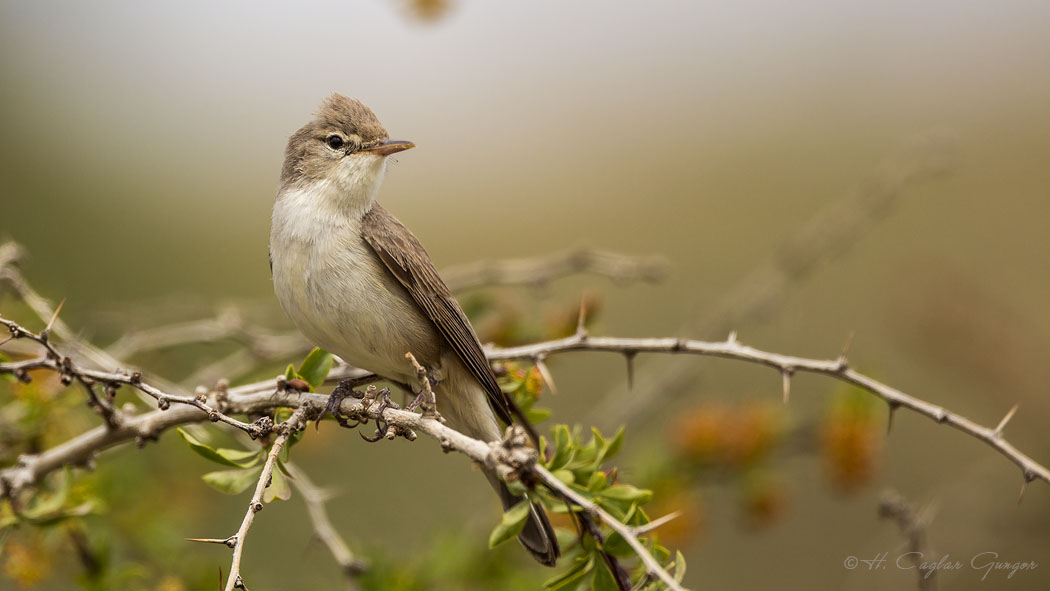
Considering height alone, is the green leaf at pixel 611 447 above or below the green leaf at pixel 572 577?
above

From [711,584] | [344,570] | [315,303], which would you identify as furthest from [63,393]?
[711,584]

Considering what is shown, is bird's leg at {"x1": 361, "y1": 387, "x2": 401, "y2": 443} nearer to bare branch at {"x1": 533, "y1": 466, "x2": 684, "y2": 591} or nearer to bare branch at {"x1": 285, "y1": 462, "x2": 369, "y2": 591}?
→ bare branch at {"x1": 285, "y1": 462, "x2": 369, "y2": 591}

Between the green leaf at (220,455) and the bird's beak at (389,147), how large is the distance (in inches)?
64.1

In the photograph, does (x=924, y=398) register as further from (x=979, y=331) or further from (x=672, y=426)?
(x=672, y=426)

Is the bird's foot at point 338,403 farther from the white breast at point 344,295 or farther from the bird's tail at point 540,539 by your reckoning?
the bird's tail at point 540,539

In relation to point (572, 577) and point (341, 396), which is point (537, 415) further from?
point (572, 577)

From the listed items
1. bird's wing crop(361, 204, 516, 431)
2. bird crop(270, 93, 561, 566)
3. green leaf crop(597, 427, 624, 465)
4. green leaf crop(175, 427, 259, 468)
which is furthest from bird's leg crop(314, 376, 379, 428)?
green leaf crop(597, 427, 624, 465)

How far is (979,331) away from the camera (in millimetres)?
4988

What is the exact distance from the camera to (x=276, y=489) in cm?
237

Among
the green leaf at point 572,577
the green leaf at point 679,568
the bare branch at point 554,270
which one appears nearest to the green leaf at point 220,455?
the green leaf at point 572,577

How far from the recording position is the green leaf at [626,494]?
7.72 feet

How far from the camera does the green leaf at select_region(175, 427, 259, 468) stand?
2.31 metres

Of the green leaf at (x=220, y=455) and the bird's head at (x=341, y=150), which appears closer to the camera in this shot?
the green leaf at (x=220, y=455)

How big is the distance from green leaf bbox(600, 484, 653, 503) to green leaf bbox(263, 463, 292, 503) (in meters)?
0.88
